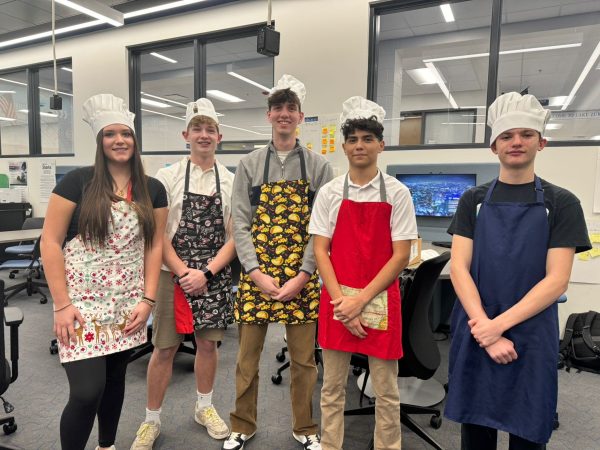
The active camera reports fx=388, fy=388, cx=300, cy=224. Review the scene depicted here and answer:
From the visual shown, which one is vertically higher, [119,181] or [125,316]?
[119,181]

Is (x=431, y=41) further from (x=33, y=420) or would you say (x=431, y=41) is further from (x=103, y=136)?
(x=33, y=420)

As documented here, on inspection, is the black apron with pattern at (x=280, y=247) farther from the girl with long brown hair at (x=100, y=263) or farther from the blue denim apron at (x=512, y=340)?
the blue denim apron at (x=512, y=340)

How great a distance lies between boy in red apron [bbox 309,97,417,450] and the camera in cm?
142

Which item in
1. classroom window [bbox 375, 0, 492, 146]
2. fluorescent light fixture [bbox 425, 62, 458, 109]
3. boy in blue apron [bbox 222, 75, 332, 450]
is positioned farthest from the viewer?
fluorescent light fixture [bbox 425, 62, 458, 109]

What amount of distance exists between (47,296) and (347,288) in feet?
13.2

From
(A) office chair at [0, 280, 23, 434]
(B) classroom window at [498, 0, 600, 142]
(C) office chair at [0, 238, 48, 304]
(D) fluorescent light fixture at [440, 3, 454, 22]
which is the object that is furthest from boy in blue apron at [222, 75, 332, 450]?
(D) fluorescent light fixture at [440, 3, 454, 22]

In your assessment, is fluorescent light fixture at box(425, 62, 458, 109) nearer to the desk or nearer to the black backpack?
the black backpack

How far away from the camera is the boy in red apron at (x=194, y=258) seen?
169 cm

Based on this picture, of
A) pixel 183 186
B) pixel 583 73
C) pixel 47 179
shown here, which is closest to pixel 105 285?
pixel 183 186

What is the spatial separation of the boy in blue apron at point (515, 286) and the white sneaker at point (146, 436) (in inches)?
50.4

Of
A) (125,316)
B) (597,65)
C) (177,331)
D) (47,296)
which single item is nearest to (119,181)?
(125,316)

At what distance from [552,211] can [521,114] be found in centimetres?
31

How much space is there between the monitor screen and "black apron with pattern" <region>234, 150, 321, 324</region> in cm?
200

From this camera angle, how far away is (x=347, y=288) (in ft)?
4.74
